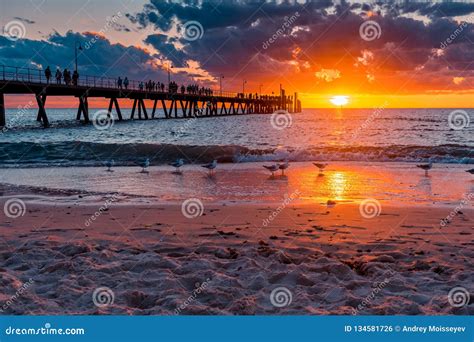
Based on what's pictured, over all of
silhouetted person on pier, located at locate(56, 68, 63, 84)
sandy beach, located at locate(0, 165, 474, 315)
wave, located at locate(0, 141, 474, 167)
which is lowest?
sandy beach, located at locate(0, 165, 474, 315)

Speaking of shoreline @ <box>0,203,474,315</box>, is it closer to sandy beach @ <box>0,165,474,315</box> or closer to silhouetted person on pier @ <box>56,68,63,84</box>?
sandy beach @ <box>0,165,474,315</box>

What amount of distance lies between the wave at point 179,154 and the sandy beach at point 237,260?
1242cm

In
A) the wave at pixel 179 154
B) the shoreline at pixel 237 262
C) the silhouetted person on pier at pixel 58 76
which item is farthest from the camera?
the silhouetted person on pier at pixel 58 76

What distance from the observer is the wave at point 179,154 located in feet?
69.9

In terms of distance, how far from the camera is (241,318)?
3703 millimetres

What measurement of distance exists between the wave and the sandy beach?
12.4 meters

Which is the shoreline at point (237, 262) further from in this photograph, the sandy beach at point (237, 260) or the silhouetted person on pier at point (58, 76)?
the silhouetted person on pier at point (58, 76)

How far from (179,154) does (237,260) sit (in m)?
18.6

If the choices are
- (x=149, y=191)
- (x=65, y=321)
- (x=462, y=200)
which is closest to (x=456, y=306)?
(x=65, y=321)

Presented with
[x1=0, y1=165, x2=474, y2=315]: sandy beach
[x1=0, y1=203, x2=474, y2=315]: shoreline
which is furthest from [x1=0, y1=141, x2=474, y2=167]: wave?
[x1=0, y1=203, x2=474, y2=315]: shoreline

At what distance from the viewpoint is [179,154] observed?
24.0 meters

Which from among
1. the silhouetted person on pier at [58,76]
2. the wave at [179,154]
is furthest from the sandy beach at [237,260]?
the silhouetted person on pier at [58,76]

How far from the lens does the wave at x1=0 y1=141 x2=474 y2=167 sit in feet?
69.9

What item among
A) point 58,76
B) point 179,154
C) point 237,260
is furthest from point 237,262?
point 58,76
